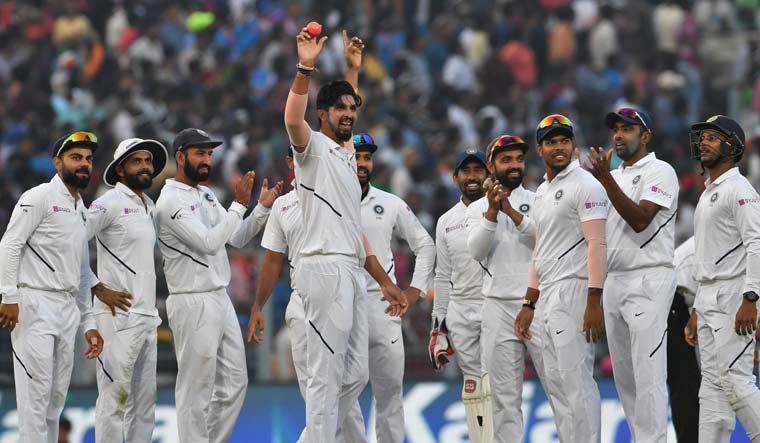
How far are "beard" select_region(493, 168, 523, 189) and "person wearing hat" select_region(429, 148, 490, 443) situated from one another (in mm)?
522

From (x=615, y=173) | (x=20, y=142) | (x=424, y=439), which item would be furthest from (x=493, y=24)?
(x=615, y=173)

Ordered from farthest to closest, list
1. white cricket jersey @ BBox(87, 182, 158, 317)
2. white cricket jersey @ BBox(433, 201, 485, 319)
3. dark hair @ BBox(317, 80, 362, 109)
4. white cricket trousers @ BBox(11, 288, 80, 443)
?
white cricket jersey @ BBox(433, 201, 485, 319)
white cricket jersey @ BBox(87, 182, 158, 317)
white cricket trousers @ BBox(11, 288, 80, 443)
dark hair @ BBox(317, 80, 362, 109)

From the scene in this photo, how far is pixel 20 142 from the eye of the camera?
912 inches

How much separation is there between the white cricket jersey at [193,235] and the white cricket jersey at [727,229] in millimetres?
4025

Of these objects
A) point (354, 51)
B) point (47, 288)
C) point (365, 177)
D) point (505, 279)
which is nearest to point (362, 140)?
point (365, 177)

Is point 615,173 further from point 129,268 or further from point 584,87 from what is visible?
point 584,87

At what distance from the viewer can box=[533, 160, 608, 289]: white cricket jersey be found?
40.1 ft

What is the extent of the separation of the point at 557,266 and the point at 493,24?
14063mm

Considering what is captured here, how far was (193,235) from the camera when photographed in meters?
13.0

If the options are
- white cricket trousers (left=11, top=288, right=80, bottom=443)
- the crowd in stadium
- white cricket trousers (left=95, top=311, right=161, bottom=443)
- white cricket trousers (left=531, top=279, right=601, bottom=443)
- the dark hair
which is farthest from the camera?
the crowd in stadium

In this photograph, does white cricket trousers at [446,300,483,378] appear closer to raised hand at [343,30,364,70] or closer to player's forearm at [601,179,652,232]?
player's forearm at [601,179,652,232]

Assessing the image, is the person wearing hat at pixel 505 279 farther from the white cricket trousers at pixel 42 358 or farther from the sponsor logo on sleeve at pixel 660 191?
the white cricket trousers at pixel 42 358

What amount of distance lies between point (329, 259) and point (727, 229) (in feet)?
10.7

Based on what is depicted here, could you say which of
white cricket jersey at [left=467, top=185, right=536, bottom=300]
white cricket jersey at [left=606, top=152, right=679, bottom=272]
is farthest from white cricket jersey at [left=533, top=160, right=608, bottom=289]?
white cricket jersey at [left=467, top=185, right=536, bottom=300]
